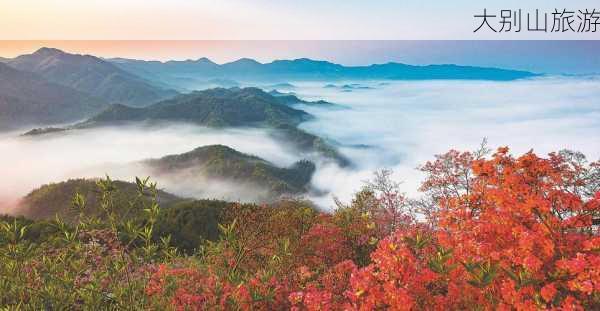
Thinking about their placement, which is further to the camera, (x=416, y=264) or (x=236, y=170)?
(x=236, y=170)

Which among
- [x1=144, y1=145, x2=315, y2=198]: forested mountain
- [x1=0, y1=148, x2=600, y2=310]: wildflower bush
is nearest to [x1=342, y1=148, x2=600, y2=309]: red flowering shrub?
[x1=0, y1=148, x2=600, y2=310]: wildflower bush

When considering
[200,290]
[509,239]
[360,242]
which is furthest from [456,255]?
[360,242]

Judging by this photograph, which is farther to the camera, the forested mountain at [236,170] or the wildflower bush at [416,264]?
the forested mountain at [236,170]

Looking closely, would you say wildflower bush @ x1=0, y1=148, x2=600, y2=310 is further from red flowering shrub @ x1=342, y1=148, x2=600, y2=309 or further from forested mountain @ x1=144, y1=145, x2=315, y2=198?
forested mountain @ x1=144, y1=145, x2=315, y2=198

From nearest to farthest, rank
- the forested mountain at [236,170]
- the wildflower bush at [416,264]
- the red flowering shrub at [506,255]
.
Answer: the red flowering shrub at [506,255] < the wildflower bush at [416,264] < the forested mountain at [236,170]

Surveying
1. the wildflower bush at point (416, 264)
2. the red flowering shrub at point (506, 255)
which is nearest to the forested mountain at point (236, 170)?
the wildflower bush at point (416, 264)

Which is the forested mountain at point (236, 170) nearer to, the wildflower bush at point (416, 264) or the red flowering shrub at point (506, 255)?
the wildflower bush at point (416, 264)

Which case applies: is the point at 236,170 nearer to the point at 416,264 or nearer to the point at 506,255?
the point at 416,264

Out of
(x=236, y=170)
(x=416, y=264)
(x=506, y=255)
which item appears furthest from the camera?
(x=236, y=170)

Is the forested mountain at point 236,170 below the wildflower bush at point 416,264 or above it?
below

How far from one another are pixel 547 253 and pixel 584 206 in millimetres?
2137

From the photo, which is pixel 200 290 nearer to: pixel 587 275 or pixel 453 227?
pixel 453 227

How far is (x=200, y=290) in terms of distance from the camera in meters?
10.2

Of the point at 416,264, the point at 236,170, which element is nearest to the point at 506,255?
the point at 416,264
